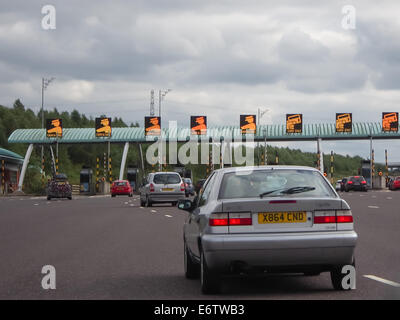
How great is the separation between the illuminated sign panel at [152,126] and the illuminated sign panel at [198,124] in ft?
11.0

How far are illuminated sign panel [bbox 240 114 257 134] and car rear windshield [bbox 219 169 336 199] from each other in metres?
70.3

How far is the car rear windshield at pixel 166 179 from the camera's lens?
1457 inches

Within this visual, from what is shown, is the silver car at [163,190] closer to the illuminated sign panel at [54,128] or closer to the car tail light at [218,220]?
the car tail light at [218,220]

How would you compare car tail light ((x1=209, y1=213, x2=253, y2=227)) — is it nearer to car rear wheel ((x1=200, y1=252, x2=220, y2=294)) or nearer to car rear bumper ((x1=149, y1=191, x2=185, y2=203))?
car rear wheel ((x1=200, y1=252, x2=220, y2=294))

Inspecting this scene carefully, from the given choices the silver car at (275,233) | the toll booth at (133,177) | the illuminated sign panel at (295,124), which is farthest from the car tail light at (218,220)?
the toll booth at (133,177)

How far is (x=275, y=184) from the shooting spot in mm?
8773

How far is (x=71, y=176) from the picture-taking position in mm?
182625

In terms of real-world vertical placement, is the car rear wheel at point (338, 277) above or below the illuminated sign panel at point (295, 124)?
below

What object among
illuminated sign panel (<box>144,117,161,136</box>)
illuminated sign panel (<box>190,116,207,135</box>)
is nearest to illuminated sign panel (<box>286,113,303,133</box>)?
illuminated sign panel (<box>190,116,207,135</box>)

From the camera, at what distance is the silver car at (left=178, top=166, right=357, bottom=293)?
8.18 metres

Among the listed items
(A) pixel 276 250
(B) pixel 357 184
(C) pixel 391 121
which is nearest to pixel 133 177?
(B) pixel 357 184

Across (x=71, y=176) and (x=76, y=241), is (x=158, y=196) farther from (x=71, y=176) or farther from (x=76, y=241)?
(x=71, y=176)

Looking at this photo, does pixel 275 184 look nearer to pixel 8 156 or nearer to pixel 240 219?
pixel 240 219
